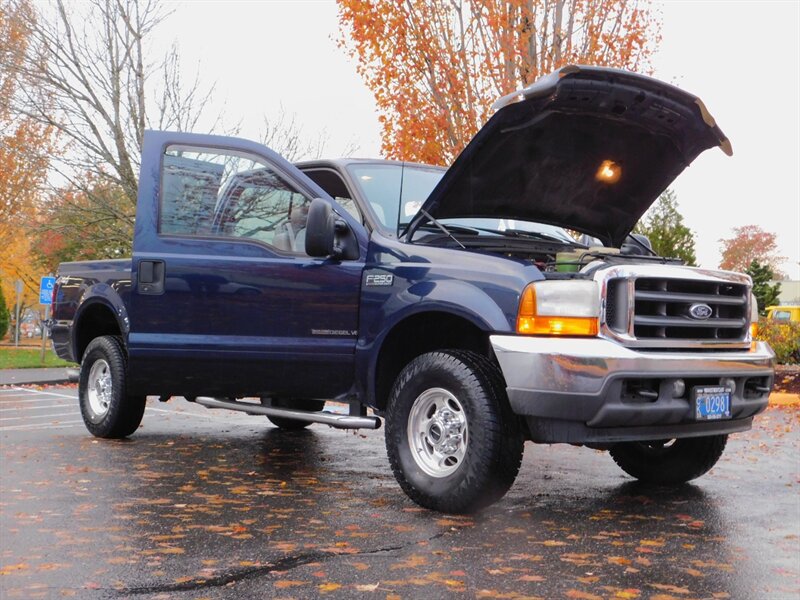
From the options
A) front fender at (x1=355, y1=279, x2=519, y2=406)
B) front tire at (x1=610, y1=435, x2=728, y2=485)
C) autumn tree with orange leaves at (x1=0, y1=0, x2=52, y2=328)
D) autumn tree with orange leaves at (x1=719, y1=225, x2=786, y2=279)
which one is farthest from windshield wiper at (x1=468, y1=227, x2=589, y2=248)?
autumn tree with orange leaves at (x1=719, y1=225, x2=786, y2=279)

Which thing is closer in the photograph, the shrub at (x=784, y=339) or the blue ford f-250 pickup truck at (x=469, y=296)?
the blue ford f-250 pickup truck at (x=469, y=296)

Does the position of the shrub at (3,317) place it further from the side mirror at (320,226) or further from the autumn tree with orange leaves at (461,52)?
the side mirror at (320,226)

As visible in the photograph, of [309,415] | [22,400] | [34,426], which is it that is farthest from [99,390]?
[22,400]

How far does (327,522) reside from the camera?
4.97 meters

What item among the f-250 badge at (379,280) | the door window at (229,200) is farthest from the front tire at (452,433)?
the door window at (229,200)

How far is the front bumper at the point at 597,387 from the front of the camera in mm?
4754

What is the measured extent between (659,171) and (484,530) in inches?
114

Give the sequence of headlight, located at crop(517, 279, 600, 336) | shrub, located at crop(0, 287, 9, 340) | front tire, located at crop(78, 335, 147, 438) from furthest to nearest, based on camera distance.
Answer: shrub, located at crop(0, 287, 9, 340) → front tire, located at crop(78, 335, 147, 438) → headlight, located at crop(517, 279, 600, 336)

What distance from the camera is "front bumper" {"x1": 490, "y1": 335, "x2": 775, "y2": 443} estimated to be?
4.75 meters

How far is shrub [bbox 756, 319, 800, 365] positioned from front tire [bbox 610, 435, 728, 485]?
1013 centimetres

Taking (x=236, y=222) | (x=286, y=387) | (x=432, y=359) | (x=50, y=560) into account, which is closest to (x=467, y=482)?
(x=432, y=359)

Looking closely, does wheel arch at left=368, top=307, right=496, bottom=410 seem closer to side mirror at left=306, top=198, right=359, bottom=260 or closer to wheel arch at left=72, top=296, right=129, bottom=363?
side mirror at left=306, top=198, right=359, bottom=260

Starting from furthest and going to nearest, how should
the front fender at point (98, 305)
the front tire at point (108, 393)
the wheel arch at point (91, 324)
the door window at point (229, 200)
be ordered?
1. the wheel arch at point (91, 324)
2. the front tire at point (108, 393)
3. the front fender at point (98, 305)
4. the door window at point (229, 200)

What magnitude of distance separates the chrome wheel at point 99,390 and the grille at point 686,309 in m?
4.81
